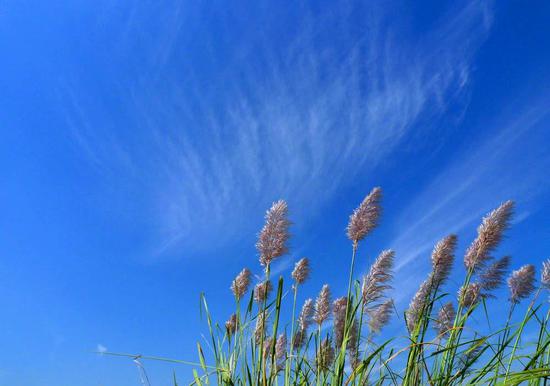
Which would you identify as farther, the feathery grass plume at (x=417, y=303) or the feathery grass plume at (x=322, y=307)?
the feathery grass plume at (x=322, y=307)

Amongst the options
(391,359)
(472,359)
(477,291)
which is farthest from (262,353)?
(477,291)

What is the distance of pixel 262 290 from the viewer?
12.9 feet

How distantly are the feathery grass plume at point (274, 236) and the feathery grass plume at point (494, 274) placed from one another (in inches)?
60.4

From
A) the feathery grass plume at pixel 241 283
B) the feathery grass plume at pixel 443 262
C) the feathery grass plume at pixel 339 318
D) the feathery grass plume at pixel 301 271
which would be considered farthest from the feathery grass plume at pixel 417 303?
the feathery grass plume at pixel 241 283

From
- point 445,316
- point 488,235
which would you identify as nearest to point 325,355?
point 445,316

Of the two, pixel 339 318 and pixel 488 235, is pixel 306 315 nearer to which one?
pixel 339 318

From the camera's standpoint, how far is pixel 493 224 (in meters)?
3.89

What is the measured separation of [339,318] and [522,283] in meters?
1.44

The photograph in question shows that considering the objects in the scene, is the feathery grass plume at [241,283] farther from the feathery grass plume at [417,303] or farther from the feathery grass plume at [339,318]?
the feathery grass plume at [417,303]

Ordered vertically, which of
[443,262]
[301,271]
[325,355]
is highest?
Answer: [301,271]

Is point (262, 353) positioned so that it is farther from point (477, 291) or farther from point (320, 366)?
point (477, 291)

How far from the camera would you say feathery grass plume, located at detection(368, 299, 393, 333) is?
423 centimetres

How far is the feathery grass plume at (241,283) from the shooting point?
4.21 m

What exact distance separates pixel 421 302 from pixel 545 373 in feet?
4.04
